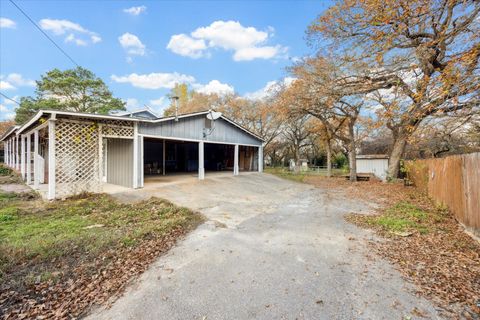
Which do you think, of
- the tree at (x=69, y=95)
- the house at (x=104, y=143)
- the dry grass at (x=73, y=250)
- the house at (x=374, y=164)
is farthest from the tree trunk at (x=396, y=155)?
the tree at (x=69, y=95)

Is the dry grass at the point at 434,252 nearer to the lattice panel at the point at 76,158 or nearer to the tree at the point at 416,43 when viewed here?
the tree at the point at 416,43

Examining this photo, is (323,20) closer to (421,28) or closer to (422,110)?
(421,28)

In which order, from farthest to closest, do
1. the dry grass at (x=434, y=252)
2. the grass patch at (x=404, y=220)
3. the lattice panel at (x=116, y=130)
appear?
the lattice panel at (x=116, y=130), the grass patch at (x=404, y=220), the dry grass at (x=434, y=252)

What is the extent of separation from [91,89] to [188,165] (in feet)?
57.8

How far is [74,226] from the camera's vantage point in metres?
4.65

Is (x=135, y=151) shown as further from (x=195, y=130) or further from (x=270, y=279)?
(x=270, y=279)

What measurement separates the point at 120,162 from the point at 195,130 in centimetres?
387

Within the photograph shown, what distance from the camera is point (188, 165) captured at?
17172 millimetres

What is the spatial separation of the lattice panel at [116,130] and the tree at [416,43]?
27.5 ft

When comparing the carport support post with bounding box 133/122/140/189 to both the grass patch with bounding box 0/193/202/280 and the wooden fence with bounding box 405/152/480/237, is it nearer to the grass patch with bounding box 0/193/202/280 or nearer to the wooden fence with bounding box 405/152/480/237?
the grass patch with bounding box 0/193/202/280

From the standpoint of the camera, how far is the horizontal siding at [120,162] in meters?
9.34

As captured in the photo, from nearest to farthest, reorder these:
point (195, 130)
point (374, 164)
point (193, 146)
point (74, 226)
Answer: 1. point (74, 226)
2. point (195, 130)
3. point (193, 146)
4. point (374, 164)

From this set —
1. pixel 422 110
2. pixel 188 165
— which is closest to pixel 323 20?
pixel 422 110

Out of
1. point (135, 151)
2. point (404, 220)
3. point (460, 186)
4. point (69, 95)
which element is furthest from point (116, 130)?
point (69, 95)
